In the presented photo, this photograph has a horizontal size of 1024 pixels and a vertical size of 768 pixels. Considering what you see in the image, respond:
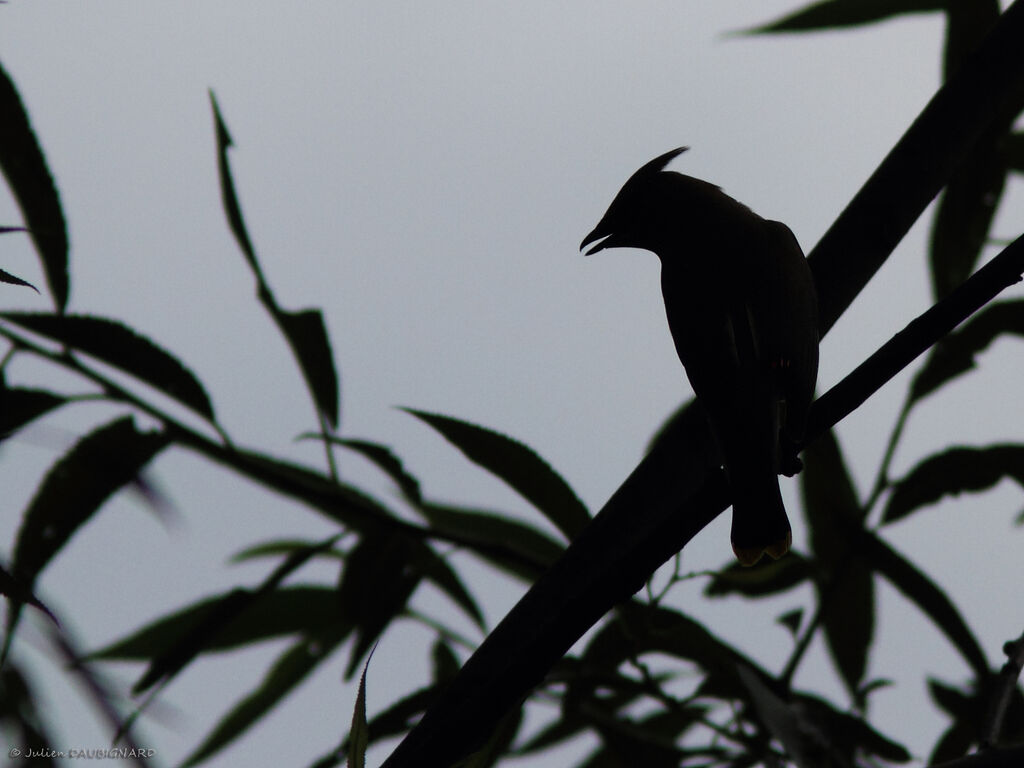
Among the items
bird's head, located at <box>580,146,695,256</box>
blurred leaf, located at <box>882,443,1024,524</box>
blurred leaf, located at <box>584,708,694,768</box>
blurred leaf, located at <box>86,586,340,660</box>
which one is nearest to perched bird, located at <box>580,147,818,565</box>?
bird's head, located at <box>580,146,695,256</box>

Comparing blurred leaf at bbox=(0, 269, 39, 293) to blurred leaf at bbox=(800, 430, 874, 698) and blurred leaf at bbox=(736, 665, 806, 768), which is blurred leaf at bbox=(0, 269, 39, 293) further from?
blurred leaf at bbox=(800, 430, 874, 698)

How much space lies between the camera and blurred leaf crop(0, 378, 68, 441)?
1.85 meters

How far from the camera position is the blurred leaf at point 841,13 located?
2.34 m

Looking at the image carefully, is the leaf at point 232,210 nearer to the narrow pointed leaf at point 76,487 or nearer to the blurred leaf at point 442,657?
the narrow pointed leaf at point 76,487

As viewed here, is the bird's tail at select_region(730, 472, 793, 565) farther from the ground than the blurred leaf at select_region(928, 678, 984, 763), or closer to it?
farther from the ground

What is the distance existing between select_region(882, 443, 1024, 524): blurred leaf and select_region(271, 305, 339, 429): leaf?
38.1 inches

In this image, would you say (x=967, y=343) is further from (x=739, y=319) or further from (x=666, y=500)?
→ (x=666, y=500)

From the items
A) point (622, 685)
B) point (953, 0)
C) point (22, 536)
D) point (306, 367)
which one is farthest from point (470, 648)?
point (953, 0)

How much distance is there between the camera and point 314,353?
6.84ft

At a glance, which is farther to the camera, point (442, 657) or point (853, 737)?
point (442, 657)

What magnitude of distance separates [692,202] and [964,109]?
0.49 m

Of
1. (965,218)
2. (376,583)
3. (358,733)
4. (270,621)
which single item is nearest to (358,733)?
(358,733)

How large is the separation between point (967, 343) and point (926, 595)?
46cm

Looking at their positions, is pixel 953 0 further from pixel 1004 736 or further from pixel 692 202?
pixel 1004 736
